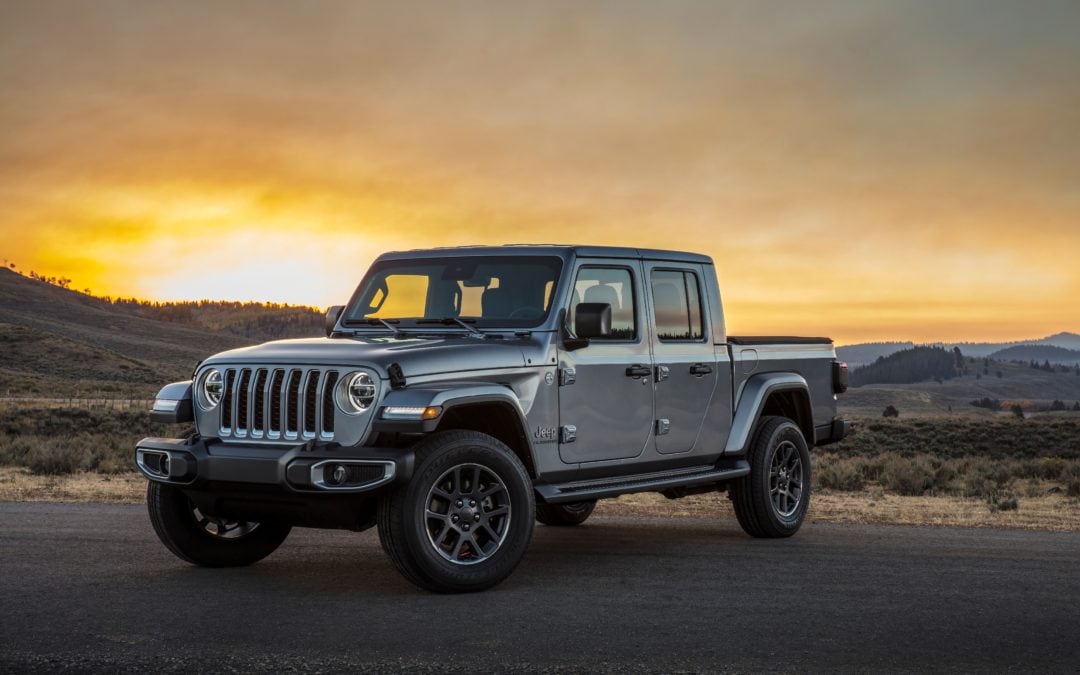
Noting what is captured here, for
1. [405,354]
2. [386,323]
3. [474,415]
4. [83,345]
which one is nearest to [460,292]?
[386,323]

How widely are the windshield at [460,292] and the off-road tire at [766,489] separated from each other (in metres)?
2.89

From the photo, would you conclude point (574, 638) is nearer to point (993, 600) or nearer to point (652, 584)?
point (652, 584)

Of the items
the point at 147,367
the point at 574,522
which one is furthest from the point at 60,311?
the point at 574,522

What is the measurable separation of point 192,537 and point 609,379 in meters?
3.22

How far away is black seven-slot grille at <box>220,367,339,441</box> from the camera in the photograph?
7473mm

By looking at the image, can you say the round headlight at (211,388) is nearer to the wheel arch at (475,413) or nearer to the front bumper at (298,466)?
the front bumper at (298,466)

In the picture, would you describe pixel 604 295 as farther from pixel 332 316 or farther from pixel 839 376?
pixel 839 376

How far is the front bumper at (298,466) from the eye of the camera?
716cm

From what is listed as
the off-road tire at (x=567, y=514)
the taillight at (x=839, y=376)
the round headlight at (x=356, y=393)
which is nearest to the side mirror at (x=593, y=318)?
the round headlight at (x=356, y=393)

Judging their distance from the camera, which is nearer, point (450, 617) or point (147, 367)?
point (450, 617)

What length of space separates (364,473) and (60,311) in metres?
166

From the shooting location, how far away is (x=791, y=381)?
35.9 ft

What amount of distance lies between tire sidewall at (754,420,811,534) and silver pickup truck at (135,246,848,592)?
21 millimetres

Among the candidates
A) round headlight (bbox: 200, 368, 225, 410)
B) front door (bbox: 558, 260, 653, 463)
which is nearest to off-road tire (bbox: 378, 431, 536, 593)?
front door (bbox: 558, 260, 653, 463)
